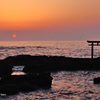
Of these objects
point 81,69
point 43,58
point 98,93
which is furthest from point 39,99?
point 43,58

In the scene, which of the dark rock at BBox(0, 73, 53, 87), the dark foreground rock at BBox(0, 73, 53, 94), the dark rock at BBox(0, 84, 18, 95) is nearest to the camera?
the dark rock at BBox(0, 84, 18, 95)

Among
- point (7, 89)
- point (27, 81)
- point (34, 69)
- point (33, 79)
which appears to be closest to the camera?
point (7, 89)

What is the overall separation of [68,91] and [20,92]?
3854mm

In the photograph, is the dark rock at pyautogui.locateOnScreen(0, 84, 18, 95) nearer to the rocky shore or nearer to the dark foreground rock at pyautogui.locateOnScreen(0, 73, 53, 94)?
the rocky shore

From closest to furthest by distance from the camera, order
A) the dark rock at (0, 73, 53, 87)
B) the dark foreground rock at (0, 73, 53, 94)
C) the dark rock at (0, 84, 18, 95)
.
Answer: the dark rock at (0, 84, 18, 95)
the dark foreground rock at (0, 73, 53, 94)
the dark rock at (0, 73, 53, 87)

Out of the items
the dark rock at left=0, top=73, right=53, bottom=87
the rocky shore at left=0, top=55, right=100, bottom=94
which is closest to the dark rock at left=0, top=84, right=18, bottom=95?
the rocky shore at left=0, top=55, right=100, bottom=94

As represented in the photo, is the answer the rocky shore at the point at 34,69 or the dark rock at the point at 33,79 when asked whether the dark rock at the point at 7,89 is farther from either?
the dark rock at the point at 33,79

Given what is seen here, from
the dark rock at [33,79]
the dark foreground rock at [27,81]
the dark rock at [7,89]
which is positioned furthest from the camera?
the dark rock at [33,79]

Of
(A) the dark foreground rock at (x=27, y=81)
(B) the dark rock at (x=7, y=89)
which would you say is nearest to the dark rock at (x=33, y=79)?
(A) the dark foreground rock at (x=27, y=81)

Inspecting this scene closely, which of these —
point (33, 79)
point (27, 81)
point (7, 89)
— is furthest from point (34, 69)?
point (7, 89)

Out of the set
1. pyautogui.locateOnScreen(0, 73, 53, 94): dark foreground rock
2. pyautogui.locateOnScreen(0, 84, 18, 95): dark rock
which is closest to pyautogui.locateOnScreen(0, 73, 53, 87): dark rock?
pyautogui.locateOnScreen(0, 73, 53, 94): dark foreground rock

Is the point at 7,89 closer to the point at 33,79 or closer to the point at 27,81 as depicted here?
the point at 27,81

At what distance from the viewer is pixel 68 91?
16016 mm

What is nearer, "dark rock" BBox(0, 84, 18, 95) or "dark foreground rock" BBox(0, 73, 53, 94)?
"dark rock" BBox(0, 84, 18, 95)
